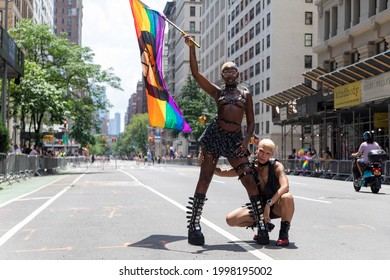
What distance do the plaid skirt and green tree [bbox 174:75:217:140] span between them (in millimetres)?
70350

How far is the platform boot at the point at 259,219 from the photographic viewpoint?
22.0ft

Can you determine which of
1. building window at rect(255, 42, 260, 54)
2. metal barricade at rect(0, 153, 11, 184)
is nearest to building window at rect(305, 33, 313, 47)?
building window at rect(255, 42, 260, 54)

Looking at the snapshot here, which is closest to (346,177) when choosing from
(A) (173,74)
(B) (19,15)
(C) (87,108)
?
(C) (87,108)

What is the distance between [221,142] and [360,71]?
80.1ft

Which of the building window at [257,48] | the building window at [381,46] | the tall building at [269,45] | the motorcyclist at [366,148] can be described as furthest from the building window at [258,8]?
the motorcyclist at [366,148]

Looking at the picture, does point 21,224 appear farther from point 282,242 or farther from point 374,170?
point 374,170

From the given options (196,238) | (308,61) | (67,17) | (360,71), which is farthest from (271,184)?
(67,17)

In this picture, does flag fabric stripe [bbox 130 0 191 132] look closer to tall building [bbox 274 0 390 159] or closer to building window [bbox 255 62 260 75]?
tall building [bbox 274 0 390 159]

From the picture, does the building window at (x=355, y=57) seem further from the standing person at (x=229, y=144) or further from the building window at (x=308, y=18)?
the standing person at (x=229, y=144)

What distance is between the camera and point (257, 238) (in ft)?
22.8

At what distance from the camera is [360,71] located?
29.5 metres

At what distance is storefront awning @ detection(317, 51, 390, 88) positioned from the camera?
26845mm

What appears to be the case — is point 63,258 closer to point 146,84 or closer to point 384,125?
point 146,84

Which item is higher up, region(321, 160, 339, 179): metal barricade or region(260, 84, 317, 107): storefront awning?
region(260, 84, 317, 107): storefront awning
